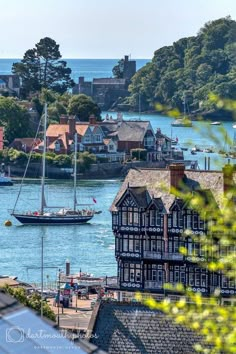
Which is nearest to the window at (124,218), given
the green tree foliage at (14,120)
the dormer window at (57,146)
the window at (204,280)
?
the window at (204,280)

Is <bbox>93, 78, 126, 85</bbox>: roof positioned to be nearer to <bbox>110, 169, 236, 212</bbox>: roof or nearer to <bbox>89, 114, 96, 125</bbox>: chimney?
<bbox>89, 114, 96, 125</bbox>: chimney

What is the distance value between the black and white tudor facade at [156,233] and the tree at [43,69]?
54839 millimetres

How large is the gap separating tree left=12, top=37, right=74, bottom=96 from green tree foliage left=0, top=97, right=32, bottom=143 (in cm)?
1254

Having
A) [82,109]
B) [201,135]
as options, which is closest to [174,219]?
[201,135]

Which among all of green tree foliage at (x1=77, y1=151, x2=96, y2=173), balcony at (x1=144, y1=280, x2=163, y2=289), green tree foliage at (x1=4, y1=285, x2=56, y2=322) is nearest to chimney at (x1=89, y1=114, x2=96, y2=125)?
green tree foliage at (x1=77, y1=151, x2=96, y2=173)

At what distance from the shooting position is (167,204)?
2330 cm

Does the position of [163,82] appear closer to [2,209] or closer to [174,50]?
[174,50]

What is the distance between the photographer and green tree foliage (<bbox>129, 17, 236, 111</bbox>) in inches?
3971

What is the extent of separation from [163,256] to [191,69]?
270ft

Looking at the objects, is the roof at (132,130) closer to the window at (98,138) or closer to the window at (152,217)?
the window at (98,138)

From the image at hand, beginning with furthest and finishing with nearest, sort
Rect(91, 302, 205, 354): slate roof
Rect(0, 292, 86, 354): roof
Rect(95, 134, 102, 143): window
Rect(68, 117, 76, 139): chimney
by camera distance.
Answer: Rect(95, 134, 102, 143): window
Rect(68, 117, 76, 139): chimney
Rect(91, 302, 205, 354): slate roof
Rect(0, 292, 86, 354): roof

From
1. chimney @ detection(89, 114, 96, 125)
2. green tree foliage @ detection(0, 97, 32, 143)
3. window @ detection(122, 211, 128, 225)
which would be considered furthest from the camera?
green tree foliage @ detection(0, 97, 32, 143)

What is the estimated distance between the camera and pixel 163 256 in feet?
75.8

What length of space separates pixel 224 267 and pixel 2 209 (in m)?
39.8
